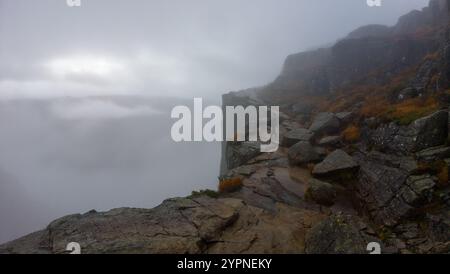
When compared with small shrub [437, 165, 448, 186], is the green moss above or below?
below

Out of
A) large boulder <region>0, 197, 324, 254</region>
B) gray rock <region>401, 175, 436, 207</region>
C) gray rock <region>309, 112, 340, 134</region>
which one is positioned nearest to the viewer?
large boulder <region>0, 197, 324, 254</region>

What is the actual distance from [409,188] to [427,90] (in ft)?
48.2

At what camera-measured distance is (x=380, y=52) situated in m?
46.3

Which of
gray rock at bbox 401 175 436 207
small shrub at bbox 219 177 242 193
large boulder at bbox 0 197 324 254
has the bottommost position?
large boulder at bbox 0 197 324 254

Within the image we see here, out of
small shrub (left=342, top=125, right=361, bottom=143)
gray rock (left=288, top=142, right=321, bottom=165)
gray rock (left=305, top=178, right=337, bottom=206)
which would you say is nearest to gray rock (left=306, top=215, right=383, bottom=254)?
gray rock (left=305, top=178, right=337, bottom=206)

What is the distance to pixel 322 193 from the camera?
14.8 meters

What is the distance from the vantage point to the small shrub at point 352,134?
20562mm

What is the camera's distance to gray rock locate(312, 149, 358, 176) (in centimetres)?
1653

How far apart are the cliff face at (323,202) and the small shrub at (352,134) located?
0.08 metres

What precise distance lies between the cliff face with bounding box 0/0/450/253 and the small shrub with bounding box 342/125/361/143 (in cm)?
8

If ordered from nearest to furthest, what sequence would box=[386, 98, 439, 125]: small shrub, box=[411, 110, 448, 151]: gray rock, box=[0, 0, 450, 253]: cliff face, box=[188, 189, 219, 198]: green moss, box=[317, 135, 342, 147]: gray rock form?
box=[0, 0, 450, 253]: cliff face < box=[411, 110, 448, 151]: gray rock < box=[188, 189, 219, 198]: green moss < box=[386, 98, 439, 125]: small shrub < box=[317, 135, 342, 147]: gray rock

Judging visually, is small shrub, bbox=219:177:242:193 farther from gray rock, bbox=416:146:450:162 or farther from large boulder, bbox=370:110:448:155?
gray rock, bbox=416:146:450:162

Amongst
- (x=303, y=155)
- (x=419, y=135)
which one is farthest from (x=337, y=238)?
(x=303, y=155)

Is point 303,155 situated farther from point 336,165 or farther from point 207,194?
point 207,194
